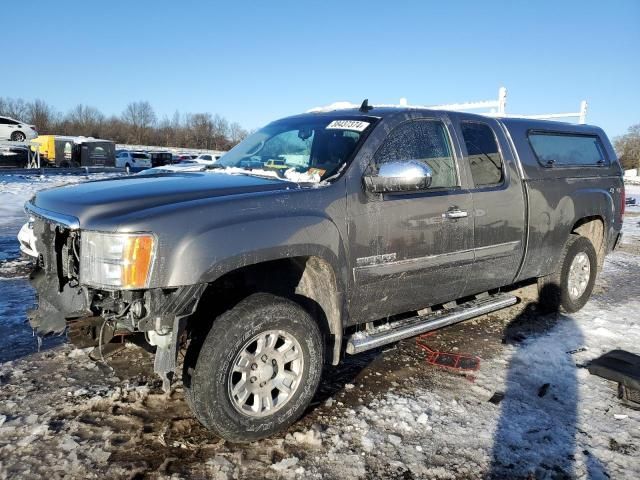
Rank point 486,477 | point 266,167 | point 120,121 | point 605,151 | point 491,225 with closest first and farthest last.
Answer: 1. point 486,477
2. point 266,167
3. point 491,225
4. point 605,151
5. point 120,121

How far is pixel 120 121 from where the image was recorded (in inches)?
3639

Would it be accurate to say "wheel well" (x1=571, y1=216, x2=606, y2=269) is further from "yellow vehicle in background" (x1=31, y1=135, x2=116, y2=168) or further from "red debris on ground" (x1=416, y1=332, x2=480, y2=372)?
"yellow vehicle in background" (x1=31, y1=135, x2=116, y2=168)

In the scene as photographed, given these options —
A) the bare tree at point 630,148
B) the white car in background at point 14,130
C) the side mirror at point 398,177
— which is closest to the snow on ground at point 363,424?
the side mirror at point 398,177

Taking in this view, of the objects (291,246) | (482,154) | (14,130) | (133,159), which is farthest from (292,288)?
(133,159)

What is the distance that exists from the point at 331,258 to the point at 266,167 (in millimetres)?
1022

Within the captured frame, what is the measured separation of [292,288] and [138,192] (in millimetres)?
1139

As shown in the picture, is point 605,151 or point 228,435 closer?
point 228,435

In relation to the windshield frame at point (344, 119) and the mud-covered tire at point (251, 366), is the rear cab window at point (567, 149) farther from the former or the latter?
the mud-covered tire at point (251, 366)

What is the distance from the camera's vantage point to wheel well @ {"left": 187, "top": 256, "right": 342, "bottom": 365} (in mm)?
3096

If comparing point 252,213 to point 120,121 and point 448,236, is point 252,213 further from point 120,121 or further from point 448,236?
point 120,121

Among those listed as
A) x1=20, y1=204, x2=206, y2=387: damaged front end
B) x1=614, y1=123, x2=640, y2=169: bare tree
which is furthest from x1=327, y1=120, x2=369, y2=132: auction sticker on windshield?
x1=614, y1=123, x2=640, y2=169: bare tree

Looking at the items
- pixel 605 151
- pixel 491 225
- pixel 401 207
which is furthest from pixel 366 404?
pixel 605 151

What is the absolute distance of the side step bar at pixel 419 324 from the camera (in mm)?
3410

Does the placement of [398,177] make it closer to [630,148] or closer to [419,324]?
[419,324]
